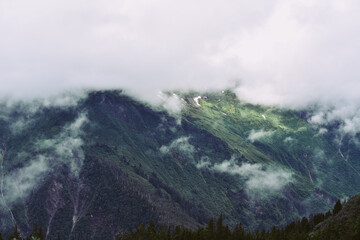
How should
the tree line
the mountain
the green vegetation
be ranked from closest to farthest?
the mountain → the tree line → the green vegetation

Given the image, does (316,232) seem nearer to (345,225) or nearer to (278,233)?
(278,233)

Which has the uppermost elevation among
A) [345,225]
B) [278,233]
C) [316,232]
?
[345,225]

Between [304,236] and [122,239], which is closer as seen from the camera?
[304,236]

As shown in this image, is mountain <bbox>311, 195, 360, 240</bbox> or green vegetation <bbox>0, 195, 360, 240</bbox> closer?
mountain <bbox>311, 195, 360, 240</bbox>

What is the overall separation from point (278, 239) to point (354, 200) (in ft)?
128

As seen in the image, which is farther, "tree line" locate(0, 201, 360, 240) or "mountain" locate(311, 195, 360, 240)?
"tree line" locate(0, 201, 360, 240)

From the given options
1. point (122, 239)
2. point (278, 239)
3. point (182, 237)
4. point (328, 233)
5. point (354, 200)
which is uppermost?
point (354, 200)

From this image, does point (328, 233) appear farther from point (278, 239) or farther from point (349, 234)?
point (278, 239)

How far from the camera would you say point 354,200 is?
15688cm

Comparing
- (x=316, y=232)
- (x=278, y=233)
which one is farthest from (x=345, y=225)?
(x=278, y=233)

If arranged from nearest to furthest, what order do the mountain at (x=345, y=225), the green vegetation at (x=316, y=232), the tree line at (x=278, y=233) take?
the mountain at (x=345, y=225)
the tree line at (x=278, y=233)
the green vegetation at (x=316, y=232)

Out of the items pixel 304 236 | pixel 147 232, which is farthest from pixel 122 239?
pixel 304 236

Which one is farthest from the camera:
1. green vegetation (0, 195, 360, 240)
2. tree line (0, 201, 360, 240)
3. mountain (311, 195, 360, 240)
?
green vegetation (0, 195, 360, 240)

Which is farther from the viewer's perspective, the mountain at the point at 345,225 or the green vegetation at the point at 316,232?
the green vegetation at the point at 316,232
